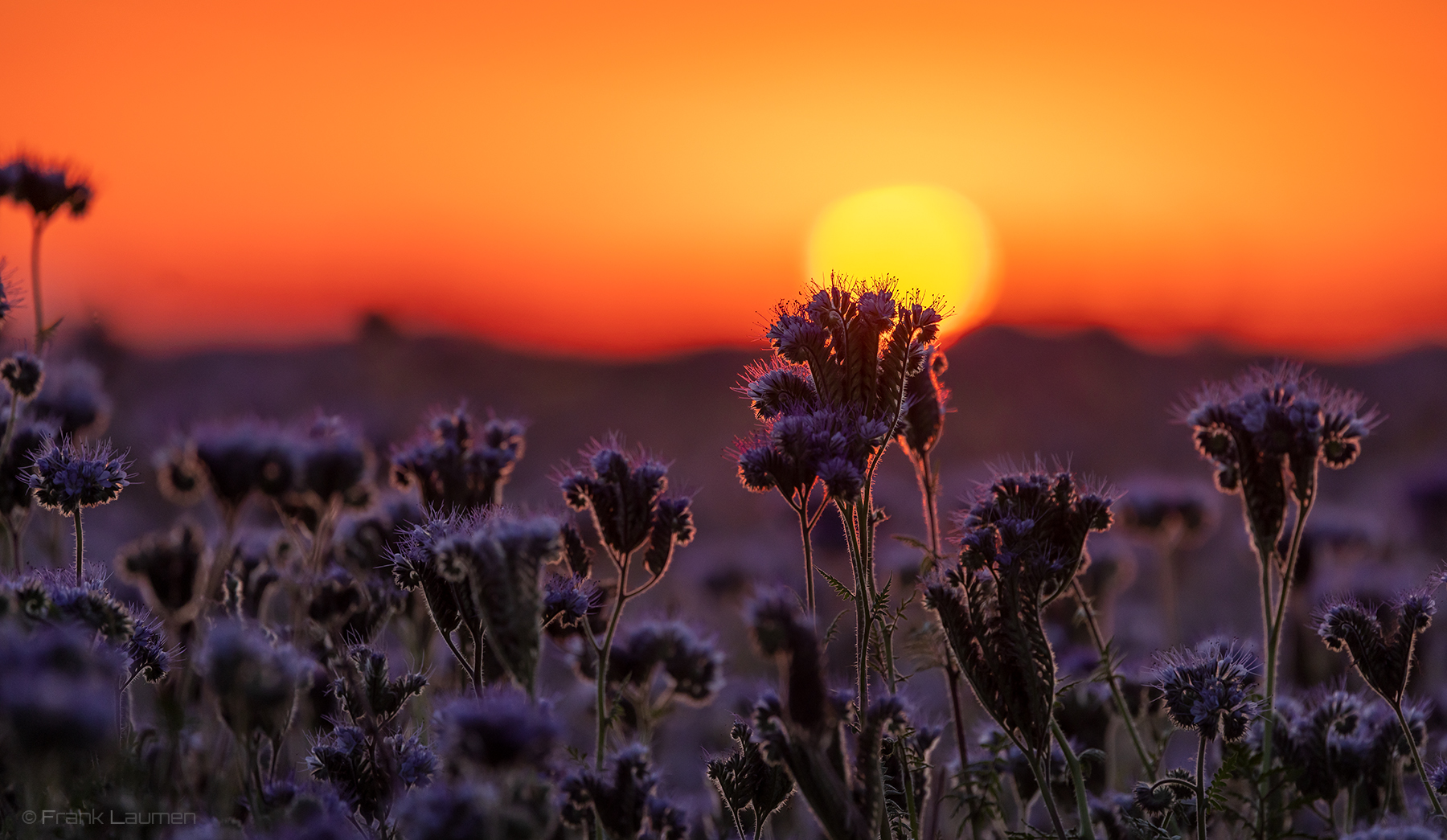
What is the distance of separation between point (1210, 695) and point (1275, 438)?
102cm

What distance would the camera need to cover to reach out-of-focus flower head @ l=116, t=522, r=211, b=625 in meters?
5.83

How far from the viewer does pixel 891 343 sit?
4.45 meters

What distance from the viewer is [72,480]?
4.92 m

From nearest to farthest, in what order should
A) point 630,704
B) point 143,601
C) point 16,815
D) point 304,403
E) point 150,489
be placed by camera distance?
point 16,815 → point 630,704 → point 143,601 → point 150,489 → point 304,403

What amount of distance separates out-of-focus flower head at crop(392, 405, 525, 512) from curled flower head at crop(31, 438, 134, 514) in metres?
1.50

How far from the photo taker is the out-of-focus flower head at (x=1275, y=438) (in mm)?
4328

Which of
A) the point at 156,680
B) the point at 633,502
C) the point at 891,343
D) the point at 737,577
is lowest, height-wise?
the point at 737,577

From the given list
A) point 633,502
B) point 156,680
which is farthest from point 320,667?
point 633,502

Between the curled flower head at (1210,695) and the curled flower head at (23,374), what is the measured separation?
213 inches

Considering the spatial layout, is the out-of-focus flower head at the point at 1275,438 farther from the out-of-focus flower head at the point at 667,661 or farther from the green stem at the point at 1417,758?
the out-of-focus flower head at the point at 667,661

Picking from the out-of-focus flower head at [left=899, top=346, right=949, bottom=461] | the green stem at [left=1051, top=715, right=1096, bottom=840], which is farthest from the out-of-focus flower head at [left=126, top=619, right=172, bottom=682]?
the green stem at [left=1051, top=715, right=1096, bottom=840]

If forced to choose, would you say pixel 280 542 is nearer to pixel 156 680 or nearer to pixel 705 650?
pixel 156 680

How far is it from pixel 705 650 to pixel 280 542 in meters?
3.58

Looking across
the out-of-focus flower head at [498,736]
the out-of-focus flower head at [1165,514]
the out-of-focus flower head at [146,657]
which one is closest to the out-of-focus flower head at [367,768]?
the out-of-focus flower head at [146,657]
